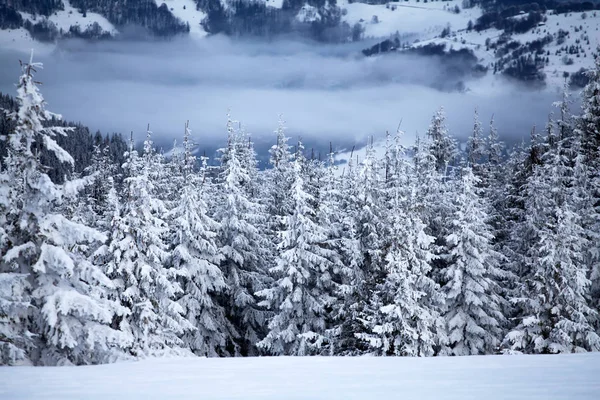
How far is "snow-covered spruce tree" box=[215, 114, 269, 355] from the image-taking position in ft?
107

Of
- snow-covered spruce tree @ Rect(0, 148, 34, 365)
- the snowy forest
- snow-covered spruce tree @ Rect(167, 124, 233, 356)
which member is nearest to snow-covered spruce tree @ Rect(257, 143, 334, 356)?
the snowy forest

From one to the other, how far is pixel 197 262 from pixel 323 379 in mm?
22563

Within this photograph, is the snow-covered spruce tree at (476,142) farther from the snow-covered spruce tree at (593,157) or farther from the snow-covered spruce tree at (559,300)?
the snow-covered spruce tree at (559,300)

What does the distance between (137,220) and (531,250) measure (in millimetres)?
23383

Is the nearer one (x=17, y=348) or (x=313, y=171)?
(x=17, y=348)

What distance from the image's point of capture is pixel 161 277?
2386cm

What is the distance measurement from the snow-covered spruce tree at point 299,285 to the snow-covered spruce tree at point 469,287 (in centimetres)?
770

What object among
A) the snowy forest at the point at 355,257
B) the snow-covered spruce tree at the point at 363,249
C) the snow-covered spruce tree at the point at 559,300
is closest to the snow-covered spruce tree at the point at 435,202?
the snowy forest at the point at 355,257

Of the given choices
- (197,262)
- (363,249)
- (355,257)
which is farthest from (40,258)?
(363,249)

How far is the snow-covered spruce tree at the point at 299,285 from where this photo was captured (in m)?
29.1

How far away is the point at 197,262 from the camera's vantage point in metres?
30.0

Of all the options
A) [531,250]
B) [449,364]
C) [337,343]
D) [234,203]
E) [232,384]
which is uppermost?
[232,384]

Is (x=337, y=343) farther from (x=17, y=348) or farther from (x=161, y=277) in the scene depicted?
(x=17, y=348)

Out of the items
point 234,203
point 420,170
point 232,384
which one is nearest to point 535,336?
point 420,170
